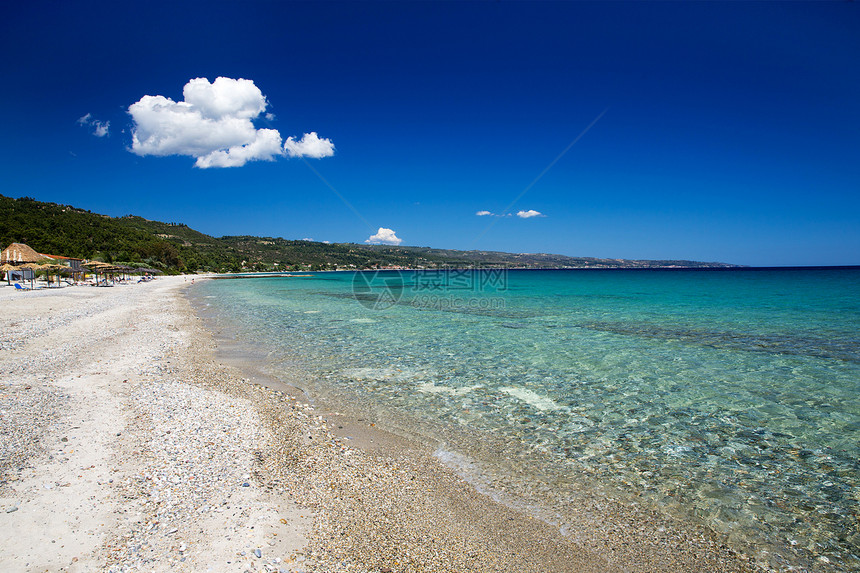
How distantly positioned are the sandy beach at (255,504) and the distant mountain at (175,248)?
82.2m

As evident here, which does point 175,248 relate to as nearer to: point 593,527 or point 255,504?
point 255,504

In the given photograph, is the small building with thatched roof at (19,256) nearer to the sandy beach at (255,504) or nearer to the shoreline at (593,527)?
the sandy beach at (255,504)

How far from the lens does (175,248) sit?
10375cm

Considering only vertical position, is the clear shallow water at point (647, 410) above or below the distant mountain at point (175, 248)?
below

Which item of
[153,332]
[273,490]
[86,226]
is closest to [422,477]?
[273,490]

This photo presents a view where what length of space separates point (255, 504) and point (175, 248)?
11970cm

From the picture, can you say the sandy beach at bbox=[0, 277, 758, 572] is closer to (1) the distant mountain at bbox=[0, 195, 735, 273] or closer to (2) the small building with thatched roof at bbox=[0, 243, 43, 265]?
(2) the small building with thatched roof at bbox=[0, 243, 43, 265]

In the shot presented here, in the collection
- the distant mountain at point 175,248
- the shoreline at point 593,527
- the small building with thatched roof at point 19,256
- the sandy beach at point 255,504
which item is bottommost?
the shoreline at point 593,527

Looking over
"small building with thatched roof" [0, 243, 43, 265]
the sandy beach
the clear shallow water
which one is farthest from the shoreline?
"small building with thatched roof" [0, 243, 43, 265]

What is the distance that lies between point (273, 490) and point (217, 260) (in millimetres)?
135329

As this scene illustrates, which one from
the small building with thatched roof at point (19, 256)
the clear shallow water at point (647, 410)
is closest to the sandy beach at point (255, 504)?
the clear shallow water at point (647, 410)

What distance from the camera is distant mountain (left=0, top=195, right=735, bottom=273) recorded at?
76125 millimetres

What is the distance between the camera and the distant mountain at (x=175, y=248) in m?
76.1

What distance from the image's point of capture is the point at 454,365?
1139 cm
